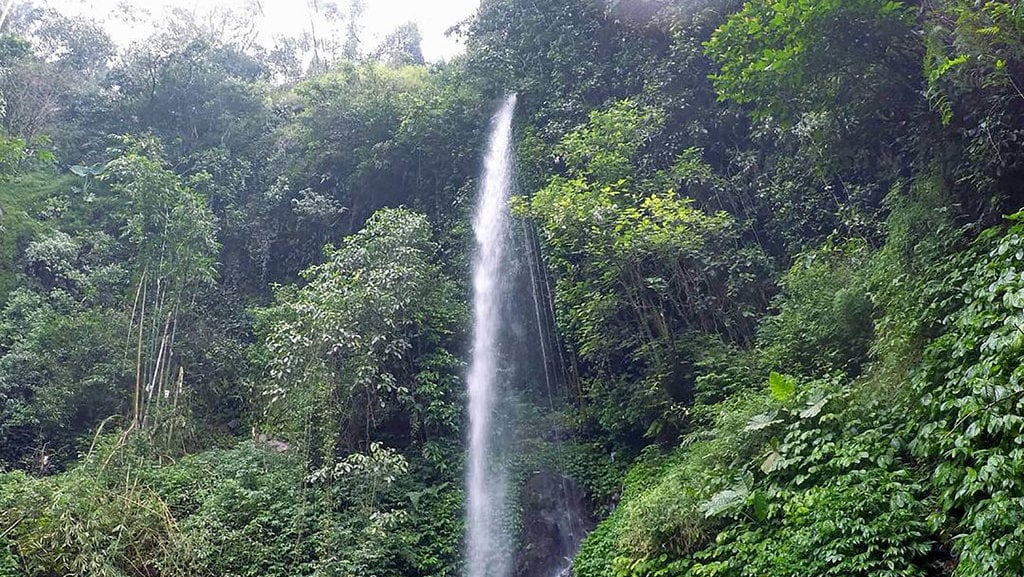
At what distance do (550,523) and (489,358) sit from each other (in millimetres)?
3168

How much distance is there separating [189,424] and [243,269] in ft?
17.1

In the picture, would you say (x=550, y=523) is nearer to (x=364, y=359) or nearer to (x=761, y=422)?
(x=364, y=359)

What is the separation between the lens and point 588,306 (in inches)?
353

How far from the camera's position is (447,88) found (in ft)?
49.4

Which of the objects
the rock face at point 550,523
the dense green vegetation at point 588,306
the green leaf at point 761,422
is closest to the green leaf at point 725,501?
the dense green vegetation at point 588,306

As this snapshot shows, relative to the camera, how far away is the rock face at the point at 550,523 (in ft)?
27.0

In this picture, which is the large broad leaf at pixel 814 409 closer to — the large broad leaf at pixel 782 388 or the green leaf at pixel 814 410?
the green leaf at pixel 814 410

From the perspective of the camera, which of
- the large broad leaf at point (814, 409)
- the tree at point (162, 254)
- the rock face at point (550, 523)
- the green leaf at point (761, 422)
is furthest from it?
the tree at point (162, 254)

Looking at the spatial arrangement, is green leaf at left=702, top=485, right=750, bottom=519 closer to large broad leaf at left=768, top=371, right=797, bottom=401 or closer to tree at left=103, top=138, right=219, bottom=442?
large broad leaf at left=768, top=371, right=797, bottom=401

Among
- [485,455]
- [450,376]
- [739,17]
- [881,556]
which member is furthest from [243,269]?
[881,556]

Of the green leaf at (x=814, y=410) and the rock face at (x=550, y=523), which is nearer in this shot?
the green leaf at (x=814, y=410)

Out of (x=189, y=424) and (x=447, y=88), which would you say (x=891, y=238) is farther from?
(x=447, y=88)

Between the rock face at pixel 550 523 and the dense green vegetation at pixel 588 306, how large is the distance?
0.23 meters

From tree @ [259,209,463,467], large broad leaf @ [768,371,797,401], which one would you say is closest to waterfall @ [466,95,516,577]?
tree @ [259,209,463,467]
